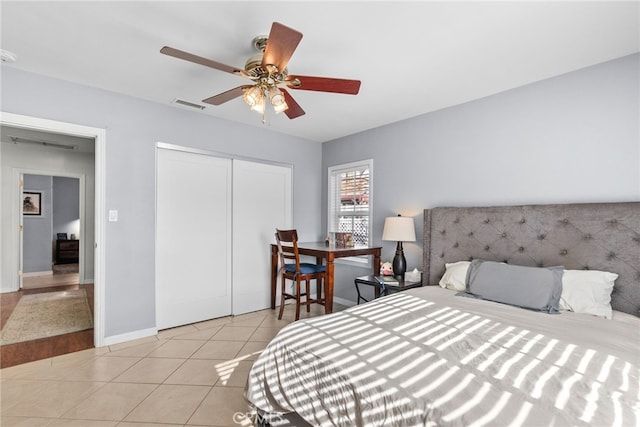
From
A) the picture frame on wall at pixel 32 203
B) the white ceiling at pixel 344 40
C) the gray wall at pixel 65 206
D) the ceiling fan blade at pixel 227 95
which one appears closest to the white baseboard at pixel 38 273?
the picture frame on wall at pixel 32 203

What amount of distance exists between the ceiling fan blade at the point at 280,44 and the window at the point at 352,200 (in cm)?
238

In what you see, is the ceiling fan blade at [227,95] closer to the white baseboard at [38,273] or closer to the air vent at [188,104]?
the air vent at [188,104]

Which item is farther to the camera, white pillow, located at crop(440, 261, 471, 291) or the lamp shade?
the lamp shade

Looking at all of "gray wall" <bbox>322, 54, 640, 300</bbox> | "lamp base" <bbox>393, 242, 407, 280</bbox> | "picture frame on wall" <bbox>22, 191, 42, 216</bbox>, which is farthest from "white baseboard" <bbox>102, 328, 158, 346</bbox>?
"picture frame on wall" <bbox>22, 191, 42, 216</bbox>

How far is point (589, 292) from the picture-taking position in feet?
6.44

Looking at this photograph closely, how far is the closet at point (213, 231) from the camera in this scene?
328cm

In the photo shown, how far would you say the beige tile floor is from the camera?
1.83m

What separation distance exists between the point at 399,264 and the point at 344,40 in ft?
7.26

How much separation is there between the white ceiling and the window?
4.45 feet

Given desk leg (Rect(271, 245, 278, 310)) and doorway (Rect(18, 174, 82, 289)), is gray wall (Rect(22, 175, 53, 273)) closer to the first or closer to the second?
doorway (Rect(18, 174, 82, 289))

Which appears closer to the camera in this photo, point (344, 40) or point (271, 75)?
point (271, 75)

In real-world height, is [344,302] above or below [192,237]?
Result: below

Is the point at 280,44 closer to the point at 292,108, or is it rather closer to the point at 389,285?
the point at 292,108

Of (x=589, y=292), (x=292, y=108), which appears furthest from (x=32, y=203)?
(x=589, y=292)
